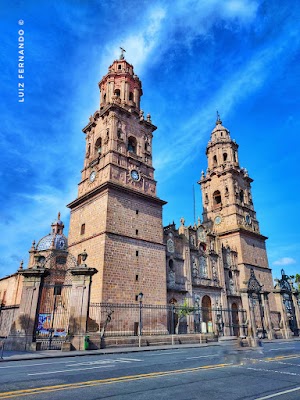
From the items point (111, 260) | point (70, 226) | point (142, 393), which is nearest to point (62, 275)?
point (70, 226)

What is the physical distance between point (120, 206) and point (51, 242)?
21.9 meters

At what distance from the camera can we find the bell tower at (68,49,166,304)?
24906 mm

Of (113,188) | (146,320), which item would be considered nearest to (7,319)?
(146,320)

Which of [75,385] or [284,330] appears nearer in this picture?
[75,385]

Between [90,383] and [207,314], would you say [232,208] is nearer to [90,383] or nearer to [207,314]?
[207,314]

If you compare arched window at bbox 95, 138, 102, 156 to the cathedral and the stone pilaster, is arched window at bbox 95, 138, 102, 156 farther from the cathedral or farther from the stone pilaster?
the stone pilaster

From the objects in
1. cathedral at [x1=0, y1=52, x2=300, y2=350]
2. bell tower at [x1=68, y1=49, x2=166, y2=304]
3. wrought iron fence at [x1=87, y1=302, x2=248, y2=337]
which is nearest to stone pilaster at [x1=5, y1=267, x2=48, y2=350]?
cathedral at [x1=0, y1=52, x2=300, y2=350]

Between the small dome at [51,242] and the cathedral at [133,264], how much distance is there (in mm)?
233

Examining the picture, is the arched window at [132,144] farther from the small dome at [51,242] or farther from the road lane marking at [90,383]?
the road lane marking at [90,383]

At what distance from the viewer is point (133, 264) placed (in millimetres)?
26047

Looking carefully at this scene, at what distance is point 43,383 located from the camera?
7047 millimetres

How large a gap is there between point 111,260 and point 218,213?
78.2 ft

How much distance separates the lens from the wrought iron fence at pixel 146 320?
2212cm

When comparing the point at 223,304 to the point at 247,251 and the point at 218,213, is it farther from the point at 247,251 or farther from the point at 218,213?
the point at 218,213
